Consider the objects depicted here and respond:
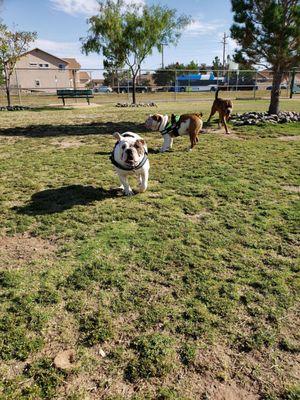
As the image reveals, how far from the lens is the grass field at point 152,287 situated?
2.21m

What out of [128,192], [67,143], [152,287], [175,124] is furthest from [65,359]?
[67,143]

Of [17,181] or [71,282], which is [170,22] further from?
[71,282]

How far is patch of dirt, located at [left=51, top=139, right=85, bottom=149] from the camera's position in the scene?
29.4ft

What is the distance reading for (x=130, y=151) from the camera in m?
4.54

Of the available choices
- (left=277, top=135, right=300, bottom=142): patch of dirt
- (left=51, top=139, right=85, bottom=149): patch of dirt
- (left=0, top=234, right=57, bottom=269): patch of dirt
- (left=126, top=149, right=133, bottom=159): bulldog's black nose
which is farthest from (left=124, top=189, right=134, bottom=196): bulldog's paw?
(left=277, top=135, right=300, bottom=142): patch of dirt

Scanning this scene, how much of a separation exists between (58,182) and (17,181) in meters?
0.75

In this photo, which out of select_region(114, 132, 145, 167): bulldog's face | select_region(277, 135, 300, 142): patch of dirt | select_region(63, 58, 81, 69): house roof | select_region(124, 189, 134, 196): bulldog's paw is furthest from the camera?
select_region(63, 58, 81, 69): house roof

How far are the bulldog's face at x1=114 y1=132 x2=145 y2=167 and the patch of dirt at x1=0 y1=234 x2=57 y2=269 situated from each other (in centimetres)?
149

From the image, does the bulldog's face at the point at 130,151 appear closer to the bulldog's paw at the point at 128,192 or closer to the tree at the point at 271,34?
the bulldog's paw at the point at 128,192

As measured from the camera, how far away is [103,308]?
280 centimetres

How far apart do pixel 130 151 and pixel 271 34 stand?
947cm

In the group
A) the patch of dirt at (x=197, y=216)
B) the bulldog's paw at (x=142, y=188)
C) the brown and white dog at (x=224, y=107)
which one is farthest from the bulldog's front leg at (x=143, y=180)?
the brown and white dog at (x=224, y=107)

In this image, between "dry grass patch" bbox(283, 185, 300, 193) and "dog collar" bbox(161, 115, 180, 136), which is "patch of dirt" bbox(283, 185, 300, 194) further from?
"dog collar" bbox(161, 115, 180, 136)

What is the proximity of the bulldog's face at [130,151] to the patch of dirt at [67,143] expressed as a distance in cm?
448
